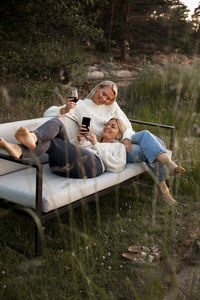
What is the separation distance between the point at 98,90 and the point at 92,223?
4.61 ft

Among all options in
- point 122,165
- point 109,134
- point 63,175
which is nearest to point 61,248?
point 63,175

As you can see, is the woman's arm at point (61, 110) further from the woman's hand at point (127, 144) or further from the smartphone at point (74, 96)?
the woman's hand at point (127, 144)

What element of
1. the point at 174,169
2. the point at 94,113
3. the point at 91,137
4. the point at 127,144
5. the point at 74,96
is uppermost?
the point at 74,96

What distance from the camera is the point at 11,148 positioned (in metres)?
2.75

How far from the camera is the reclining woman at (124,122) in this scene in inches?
141

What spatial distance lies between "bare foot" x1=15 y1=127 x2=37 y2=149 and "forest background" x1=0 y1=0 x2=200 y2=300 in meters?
0.30

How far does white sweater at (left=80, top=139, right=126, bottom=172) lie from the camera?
342 centimetres

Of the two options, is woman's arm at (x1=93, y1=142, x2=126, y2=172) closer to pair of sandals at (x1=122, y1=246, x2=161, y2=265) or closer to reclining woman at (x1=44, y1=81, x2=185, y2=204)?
reclining woman at (x1=44, y1=81, x2=185, y2=204)

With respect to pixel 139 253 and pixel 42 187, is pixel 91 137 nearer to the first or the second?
pixel 42 187

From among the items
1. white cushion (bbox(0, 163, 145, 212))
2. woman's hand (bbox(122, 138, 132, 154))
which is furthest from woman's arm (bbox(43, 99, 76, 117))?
white cushion (bbox(0, 163, 145, 212))

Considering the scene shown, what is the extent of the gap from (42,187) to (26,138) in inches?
14.6

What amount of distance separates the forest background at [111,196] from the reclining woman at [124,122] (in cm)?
18

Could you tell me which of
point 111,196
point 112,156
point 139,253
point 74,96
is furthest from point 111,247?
point 74,96

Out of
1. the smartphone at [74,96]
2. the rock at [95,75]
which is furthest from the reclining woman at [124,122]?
the rock at [95,75]
